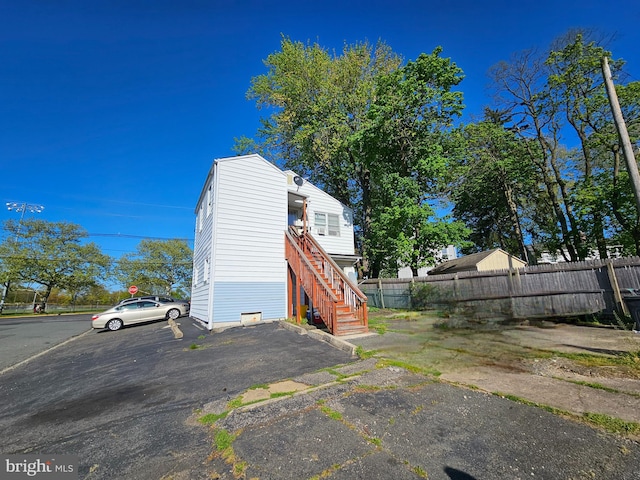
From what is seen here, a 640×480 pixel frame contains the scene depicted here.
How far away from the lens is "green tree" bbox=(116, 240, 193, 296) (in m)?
39.7

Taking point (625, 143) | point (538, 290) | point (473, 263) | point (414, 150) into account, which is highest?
point (414, 150)

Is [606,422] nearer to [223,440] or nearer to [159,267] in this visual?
[223,440]

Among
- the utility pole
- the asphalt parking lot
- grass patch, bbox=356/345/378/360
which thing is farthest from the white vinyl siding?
the utility pole

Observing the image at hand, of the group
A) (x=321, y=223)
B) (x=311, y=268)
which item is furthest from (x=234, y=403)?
(x=321, y=223)

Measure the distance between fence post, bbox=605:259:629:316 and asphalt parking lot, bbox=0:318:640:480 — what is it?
23.4ft

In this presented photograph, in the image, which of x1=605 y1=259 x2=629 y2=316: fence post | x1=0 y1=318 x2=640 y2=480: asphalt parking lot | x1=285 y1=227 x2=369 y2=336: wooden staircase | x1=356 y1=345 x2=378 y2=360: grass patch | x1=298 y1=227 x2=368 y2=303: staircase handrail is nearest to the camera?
x1=0 y1=318 x2=640 y2=480: asphalt parking lot

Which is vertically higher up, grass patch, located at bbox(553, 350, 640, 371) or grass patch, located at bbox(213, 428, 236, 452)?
grass patch, located at bbox(553, 350, 640, 371)

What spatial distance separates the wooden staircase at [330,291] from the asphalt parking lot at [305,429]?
2.16 meters

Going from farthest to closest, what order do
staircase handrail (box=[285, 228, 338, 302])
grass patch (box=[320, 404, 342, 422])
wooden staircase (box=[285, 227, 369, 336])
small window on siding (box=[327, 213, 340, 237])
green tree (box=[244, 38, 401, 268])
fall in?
1. green tree (box=[244, 38, 401, 268])
2. small window on siding (box=[327, 213, 340, 237])
3. staircase handrail (box=[285, 228, 338, 302])
4. wooden staircase (box=[285, 227, 369, 336])
5. grass patch (box=[320, 404, 342, 422])

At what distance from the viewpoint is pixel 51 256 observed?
29812mm

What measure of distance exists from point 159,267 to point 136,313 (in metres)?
32.3

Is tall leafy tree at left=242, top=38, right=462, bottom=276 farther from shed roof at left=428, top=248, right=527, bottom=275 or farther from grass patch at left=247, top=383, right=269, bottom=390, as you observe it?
grass patch at left=247, top=383, right=269, bottom=390

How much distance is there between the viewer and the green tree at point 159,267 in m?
39.7

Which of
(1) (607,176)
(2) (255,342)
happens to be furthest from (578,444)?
(1) (607,176)
